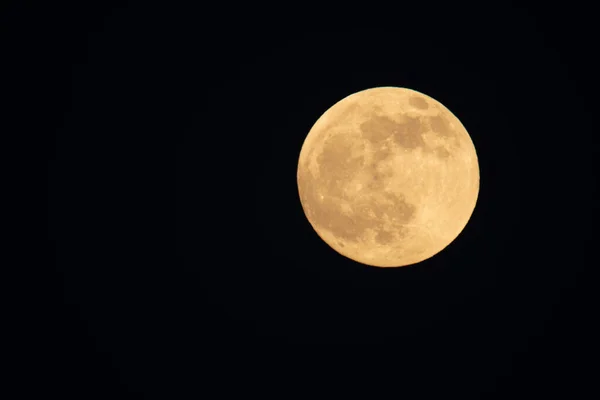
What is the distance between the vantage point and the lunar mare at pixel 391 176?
427 cm

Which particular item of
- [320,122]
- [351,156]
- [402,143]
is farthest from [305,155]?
[402,143]

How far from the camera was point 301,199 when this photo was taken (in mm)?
5176

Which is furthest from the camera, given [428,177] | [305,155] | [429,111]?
[305,155]

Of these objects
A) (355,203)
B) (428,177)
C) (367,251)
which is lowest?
(367,251)

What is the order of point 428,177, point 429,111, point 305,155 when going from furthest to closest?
point 305,155 → point 429,111 → point 428,177

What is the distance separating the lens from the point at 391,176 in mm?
4250

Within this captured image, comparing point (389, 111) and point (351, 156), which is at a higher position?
point (389, 111)

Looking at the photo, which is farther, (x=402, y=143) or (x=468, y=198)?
(x=468, y=198)

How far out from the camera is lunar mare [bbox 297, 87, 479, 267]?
4.27 metres

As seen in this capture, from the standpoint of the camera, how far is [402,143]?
169 inches

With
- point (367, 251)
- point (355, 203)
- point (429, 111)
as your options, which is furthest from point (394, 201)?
point (429, 111)

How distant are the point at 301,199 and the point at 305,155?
531 mm

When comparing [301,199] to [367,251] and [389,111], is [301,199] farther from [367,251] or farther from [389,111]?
[389,111]

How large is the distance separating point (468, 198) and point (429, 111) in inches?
38.6
